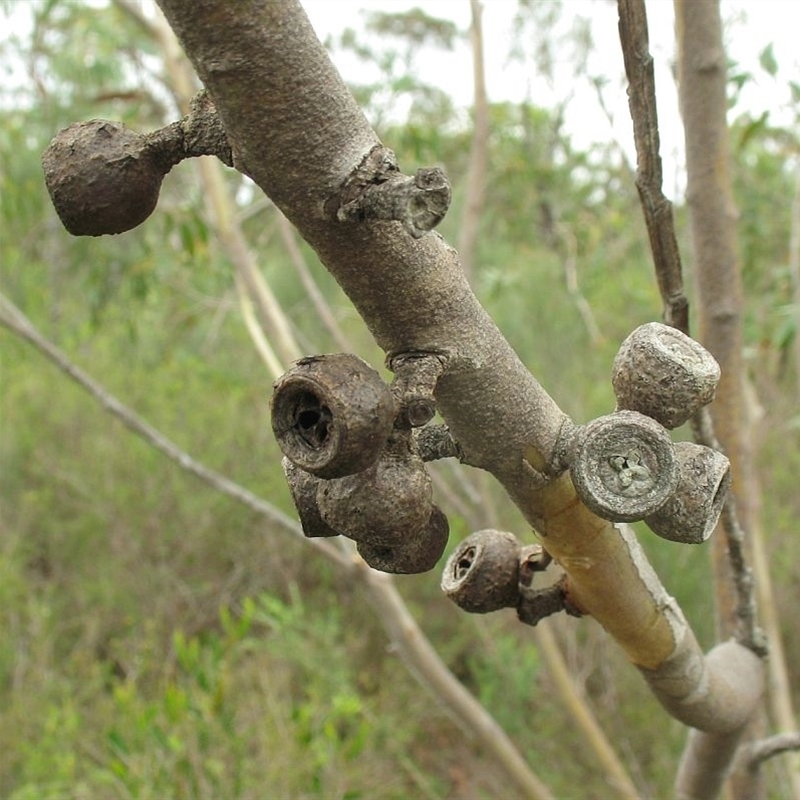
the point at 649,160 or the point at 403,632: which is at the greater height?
the point at 649,160

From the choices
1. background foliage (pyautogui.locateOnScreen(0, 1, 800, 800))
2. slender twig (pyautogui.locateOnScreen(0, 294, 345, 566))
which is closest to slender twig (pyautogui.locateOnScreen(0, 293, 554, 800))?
slender twig (pyautogui.locateOnScreen(0, 294, 345, 566))

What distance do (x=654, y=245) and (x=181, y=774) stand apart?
203cm

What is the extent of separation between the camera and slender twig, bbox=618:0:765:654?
0.48 meters

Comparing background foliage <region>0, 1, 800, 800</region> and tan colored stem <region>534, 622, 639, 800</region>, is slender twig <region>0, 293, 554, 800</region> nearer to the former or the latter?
tan colored stem <region>534, 622, 639, 800</region>

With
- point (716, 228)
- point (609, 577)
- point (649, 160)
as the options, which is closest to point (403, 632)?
point (716, 228)

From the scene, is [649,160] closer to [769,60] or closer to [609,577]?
[609,577]

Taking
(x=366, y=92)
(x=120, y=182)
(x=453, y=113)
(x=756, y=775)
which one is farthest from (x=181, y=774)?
(x=453, y=113)

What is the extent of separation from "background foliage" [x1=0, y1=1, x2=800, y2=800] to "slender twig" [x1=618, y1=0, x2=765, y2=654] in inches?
64.2

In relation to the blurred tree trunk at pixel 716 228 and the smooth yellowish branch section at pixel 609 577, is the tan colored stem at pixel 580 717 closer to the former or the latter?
the blurred tree trunk at pixel 716 228

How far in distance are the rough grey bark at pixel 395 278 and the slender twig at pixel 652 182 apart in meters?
0.13

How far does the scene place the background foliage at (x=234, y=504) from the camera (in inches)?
105

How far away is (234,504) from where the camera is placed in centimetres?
415

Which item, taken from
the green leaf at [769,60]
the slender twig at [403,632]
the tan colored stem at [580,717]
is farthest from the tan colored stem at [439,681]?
the green leaf at [769,60]

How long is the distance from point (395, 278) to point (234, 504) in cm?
388
